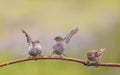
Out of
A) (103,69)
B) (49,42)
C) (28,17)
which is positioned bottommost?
(103,69)

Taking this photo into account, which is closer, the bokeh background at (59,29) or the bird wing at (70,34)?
the bird wing at (70,34)

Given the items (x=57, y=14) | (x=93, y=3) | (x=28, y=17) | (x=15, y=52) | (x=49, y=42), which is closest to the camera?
(x=15, y=52)

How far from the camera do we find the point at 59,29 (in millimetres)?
6223

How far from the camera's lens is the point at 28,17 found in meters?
6.79

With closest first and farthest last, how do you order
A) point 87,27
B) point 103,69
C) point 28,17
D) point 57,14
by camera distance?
point 103,69 < point 87,27 < point 28,17 < point 57,14

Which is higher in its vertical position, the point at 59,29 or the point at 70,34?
the point at 59,29

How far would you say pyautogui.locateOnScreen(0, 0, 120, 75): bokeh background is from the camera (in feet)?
15.1

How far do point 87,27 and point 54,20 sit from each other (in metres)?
0.72

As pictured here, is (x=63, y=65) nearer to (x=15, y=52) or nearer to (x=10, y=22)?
(x=15, y=52)

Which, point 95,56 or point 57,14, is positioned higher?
point 57,14

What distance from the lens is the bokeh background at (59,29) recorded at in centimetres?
460

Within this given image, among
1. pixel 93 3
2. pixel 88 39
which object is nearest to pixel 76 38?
pixel 88 39

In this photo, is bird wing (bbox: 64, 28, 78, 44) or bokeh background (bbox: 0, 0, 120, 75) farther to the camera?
bokeh background (bbox: 0, 0, 120, 75)

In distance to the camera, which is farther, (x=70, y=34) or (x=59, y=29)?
(x=59, y=29)
